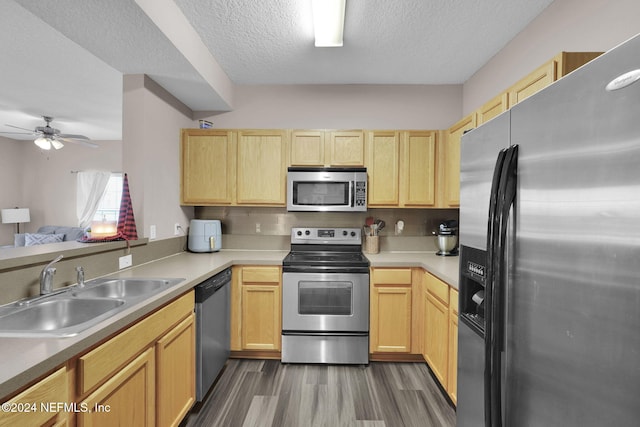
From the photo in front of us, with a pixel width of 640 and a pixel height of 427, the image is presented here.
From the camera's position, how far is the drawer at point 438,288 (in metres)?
2.16

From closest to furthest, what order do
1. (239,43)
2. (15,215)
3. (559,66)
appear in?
(559,66) < (239,43) < (15,215)

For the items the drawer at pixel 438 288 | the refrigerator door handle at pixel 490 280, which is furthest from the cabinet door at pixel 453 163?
the refrigerator door handle at pixel 490 280

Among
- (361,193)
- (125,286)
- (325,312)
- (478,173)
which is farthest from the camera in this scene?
(361,193)

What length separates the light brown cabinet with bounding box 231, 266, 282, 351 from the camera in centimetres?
274

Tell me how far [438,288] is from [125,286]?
2.07 meters

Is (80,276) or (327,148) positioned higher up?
(327,148)

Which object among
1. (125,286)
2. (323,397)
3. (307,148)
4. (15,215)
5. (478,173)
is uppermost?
(307,148)

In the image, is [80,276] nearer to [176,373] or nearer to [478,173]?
[176,373]

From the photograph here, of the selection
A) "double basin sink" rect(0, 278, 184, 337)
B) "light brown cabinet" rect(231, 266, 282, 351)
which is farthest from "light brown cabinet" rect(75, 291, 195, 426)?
"light brown cabinet" rect(231, 266, 282, 351)

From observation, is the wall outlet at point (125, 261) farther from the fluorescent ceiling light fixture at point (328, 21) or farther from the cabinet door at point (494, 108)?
the cabinet door at point (494, 108)

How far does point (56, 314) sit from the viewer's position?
1476 millimetres

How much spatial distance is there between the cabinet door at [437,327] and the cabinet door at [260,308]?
4.06 ft

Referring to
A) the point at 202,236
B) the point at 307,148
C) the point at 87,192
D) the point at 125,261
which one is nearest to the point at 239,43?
the point at 307,148

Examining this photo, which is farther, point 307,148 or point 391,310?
point 307,148
